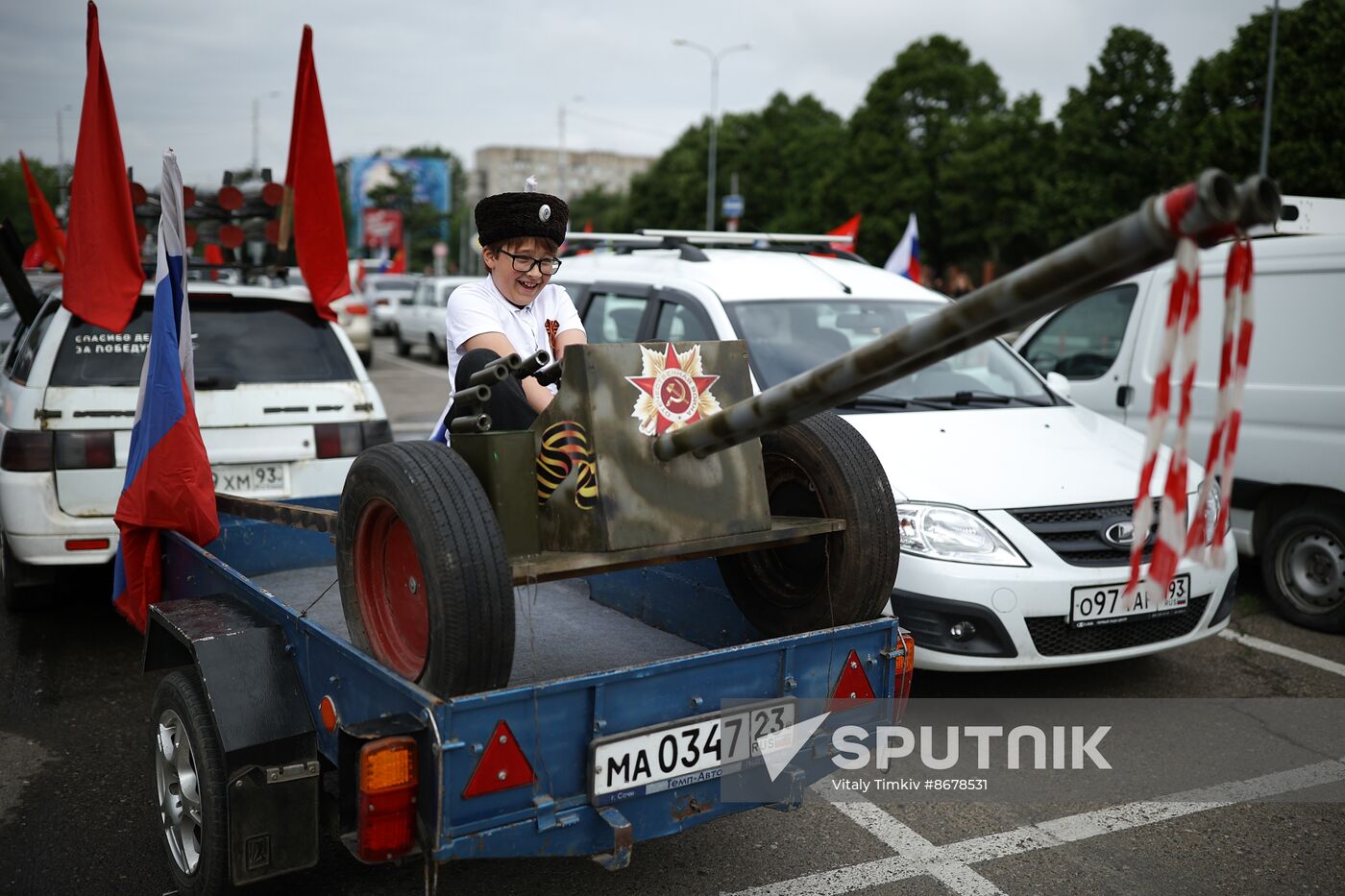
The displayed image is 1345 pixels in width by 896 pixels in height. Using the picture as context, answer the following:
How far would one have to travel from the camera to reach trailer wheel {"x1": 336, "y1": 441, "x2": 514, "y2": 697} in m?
2.43

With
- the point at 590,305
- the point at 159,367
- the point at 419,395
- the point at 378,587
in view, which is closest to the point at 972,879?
the point at 378,587

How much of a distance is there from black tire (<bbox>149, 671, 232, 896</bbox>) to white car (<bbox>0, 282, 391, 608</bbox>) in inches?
83.7

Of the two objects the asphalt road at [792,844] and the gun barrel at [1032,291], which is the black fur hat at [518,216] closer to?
the gun barrel at [1032,291]

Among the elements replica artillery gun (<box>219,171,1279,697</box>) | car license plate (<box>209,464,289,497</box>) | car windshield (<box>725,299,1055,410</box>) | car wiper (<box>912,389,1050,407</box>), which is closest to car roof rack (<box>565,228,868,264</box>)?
car windshield (<box>725,299,1055,410</box>)

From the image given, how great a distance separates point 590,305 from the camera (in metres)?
6.71

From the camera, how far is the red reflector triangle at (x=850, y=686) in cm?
302

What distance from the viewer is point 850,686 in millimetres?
3047

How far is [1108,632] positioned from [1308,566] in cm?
231

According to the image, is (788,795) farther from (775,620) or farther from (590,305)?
(590,305)

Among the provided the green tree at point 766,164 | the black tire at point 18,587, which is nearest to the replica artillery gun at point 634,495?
the black tire at point 18,587

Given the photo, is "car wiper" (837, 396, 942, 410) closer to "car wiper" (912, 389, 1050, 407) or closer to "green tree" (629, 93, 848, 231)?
"car wiper" (912, 389, 1050, 407)

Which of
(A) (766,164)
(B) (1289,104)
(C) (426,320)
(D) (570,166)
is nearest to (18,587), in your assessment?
(C) (426,320)

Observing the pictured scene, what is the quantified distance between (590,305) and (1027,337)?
3.05 metres

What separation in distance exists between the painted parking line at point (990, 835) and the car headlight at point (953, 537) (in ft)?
3.24
